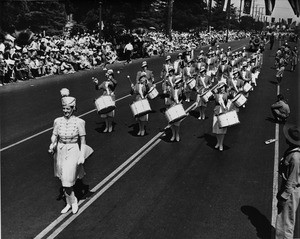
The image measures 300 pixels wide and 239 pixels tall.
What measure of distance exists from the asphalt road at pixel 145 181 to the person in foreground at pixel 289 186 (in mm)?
626

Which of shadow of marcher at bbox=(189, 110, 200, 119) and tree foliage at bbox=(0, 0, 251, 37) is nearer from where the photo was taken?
shadow of marcher at bbox=(189, 110, 200, 119)

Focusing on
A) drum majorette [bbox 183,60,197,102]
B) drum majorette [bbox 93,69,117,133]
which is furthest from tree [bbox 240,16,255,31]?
drum majorette [bbox 93,69,117,133]

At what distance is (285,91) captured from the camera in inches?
867

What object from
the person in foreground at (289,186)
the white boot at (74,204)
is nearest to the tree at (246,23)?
the white boot at (74,204)

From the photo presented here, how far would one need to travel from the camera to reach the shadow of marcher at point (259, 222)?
20.8 ft

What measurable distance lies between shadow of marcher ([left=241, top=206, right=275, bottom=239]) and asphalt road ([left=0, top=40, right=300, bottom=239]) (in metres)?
0.02

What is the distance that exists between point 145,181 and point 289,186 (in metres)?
3.64

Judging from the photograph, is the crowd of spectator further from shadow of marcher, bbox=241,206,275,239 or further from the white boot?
shadow of marcher, bbox=241,206,275,239

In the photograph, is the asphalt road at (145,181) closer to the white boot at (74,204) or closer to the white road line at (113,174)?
the white road line at (113,174)

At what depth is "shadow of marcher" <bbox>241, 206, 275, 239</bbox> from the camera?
634cm

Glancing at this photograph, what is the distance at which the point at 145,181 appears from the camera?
8.38m

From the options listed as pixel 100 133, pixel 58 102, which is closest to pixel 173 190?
pixel 100 133

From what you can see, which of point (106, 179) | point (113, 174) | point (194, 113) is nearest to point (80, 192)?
point (106, 179)

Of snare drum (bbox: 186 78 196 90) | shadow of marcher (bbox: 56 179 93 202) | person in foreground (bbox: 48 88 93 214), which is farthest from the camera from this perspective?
snare drum (bbox: 186 78 196 90)
